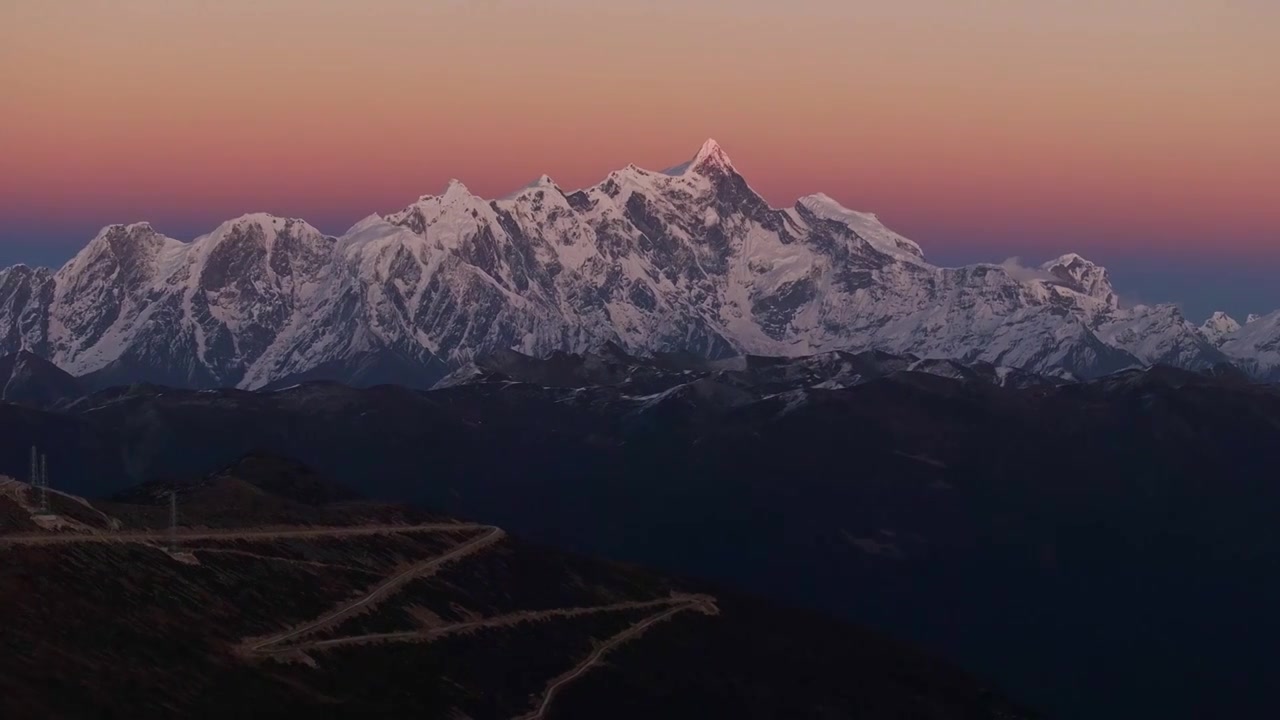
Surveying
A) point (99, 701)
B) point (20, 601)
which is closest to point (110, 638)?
point (20, 601)

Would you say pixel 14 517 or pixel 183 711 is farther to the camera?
pixel 14 517

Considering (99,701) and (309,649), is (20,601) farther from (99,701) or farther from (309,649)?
(309,649)

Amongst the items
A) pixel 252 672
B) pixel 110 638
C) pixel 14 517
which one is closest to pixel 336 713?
pixel 252 672

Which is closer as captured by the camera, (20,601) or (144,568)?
(20,601)

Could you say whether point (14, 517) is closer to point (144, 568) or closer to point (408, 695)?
point (144, 568)

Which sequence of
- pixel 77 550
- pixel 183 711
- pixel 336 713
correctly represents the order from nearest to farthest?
pixel 183 711 → pixel 336 713 → pixel 77 550

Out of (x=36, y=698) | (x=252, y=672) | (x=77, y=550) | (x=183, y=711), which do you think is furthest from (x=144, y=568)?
(x=36, y=698)

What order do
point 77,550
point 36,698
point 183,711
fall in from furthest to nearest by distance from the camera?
point 77,550
point 183,711
point 36,698

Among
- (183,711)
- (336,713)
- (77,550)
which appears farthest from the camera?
(77,550)

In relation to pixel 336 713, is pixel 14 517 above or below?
above
